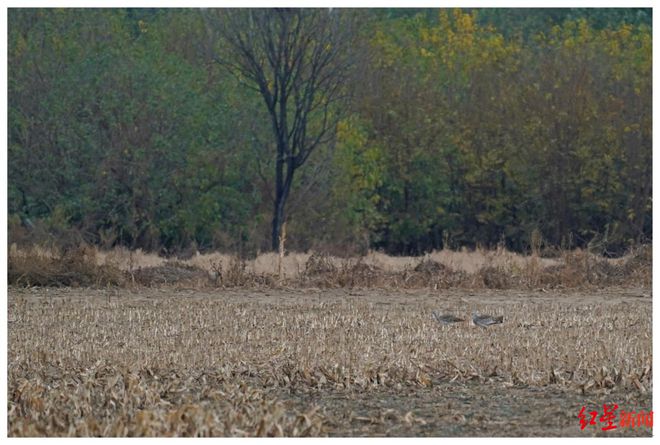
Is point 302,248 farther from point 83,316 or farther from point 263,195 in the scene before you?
point 83,316

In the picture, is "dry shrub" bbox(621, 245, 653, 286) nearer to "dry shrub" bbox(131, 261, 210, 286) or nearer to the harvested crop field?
the harvested crop field

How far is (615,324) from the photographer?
14492 millimetres

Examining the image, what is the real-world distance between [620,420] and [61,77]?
23.9m

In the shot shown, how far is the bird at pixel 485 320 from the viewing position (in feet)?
46.9

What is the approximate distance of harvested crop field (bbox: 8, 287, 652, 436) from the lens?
8422mm

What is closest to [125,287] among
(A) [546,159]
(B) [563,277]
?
(B) [563,277]

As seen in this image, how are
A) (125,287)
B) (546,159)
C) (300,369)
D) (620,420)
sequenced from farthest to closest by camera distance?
(546,159) < (125,287) < (300,369) < (620,420)

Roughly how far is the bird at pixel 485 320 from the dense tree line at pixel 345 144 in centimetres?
1362

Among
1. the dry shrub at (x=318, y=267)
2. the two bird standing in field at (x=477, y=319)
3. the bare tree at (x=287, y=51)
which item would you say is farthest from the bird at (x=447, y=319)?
the bare tree at (x=287, y=51)

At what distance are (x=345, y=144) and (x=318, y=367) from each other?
22.0m

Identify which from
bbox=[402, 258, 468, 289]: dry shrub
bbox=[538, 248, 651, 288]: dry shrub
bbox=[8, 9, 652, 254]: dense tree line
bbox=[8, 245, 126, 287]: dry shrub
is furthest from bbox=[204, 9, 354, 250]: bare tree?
bbox=[538, 248, 651, 288]: dry shrub

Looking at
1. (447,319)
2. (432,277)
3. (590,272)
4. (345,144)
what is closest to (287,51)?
(345,144)

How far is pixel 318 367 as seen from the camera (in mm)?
10633

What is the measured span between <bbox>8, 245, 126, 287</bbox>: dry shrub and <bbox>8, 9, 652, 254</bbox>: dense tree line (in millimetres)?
8699
